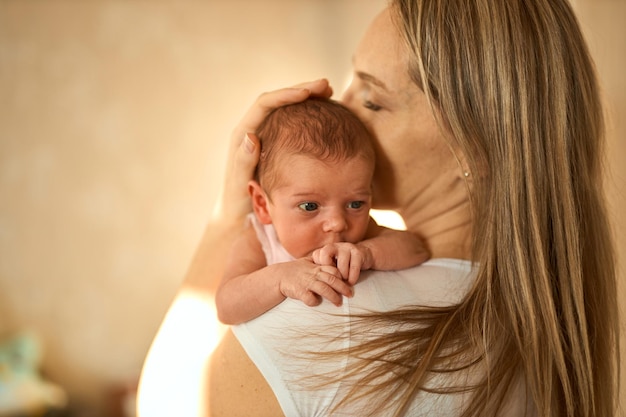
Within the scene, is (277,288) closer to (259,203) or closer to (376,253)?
(376,253)

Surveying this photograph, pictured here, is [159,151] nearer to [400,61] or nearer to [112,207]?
[112,207]

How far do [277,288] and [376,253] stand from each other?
0.63 feet

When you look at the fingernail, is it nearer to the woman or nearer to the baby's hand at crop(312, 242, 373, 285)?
the woman

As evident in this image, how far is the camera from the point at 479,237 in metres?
1.22

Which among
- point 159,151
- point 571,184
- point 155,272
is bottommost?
point 571,184

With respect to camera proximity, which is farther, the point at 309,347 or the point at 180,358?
the point at 180,358

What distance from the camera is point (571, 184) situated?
1.22m

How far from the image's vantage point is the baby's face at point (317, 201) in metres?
1.21

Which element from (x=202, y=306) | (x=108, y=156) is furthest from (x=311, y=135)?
(x=108, y=156)

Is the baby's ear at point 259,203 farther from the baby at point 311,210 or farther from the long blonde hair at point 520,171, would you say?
the long blonde hair at point 520,171

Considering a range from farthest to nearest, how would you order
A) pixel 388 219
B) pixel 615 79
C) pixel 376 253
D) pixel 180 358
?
pixel 388 219 → pixel 615 79 → pixel 180 358 → pixel 376 253

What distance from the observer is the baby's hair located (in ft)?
3.98

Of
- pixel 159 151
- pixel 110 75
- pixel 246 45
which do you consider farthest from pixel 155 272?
pixel 246 45

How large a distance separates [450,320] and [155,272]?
3.23 metres
